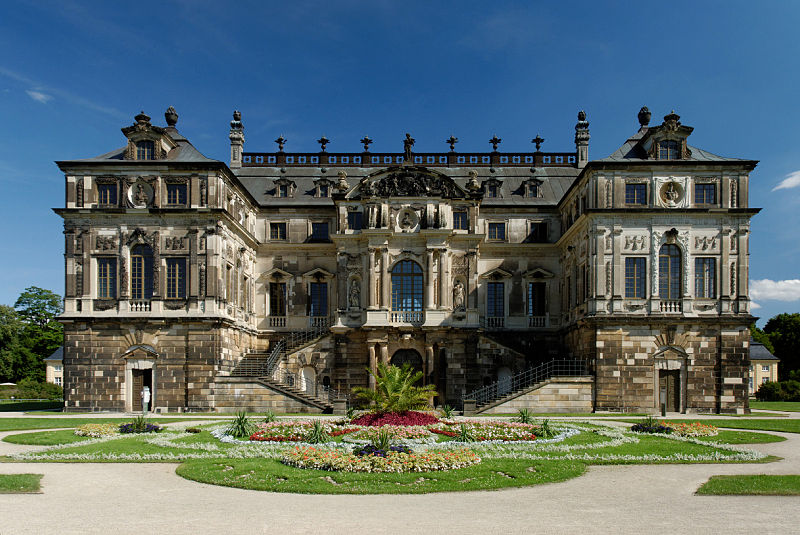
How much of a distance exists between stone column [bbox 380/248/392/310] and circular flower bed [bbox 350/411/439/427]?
15.8m

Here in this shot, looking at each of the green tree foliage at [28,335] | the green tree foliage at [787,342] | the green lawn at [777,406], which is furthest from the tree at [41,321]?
the green tree foliage at [787,342]

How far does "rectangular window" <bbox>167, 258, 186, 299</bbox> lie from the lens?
39531 mm

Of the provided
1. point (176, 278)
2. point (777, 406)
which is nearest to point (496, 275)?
point (176, 278)

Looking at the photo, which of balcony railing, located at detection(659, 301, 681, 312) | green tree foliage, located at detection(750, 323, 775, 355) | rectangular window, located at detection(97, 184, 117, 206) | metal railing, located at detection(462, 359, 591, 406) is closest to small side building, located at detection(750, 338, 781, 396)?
green tree foliage, located at detection(750, 323, 775, 355)

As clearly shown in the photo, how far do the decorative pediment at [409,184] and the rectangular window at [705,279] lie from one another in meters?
15.8

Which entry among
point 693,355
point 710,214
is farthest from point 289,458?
point 710,214

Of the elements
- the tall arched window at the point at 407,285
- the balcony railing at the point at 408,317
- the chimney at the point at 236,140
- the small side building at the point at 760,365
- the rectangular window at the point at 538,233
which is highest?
the chimney at the point at 236,140

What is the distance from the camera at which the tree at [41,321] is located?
77875 millimetres

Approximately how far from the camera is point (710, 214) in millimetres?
39156

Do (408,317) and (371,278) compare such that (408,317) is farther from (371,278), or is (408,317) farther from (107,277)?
(107,277)

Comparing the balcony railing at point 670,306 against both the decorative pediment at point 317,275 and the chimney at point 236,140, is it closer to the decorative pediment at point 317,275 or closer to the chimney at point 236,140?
the decorative pediment at point 317,275

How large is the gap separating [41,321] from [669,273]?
77.3 metres

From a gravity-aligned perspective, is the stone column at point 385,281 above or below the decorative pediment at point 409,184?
below

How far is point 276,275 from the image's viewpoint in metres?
48.2
